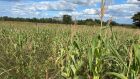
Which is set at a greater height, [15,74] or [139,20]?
[15,74]

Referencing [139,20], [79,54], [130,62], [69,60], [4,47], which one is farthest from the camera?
[139,20]

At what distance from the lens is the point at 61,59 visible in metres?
5.39

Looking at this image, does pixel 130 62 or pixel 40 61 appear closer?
pixel 130 62

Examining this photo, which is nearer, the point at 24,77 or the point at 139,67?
the point at 139,67

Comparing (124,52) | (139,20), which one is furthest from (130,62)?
(139,20)

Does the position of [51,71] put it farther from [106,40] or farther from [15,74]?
[106,40]

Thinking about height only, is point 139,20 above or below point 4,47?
below

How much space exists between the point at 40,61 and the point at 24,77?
93cm

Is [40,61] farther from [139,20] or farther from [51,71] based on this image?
[139,20]

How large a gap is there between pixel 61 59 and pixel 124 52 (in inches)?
44.7

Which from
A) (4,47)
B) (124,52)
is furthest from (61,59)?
(4,47)

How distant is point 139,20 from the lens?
35.4m

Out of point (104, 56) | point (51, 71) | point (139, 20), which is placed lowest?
point (139, 20)

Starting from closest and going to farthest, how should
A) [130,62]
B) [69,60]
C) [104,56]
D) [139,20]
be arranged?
[130,62]
[104,56]
[69,60]
[139,20]
